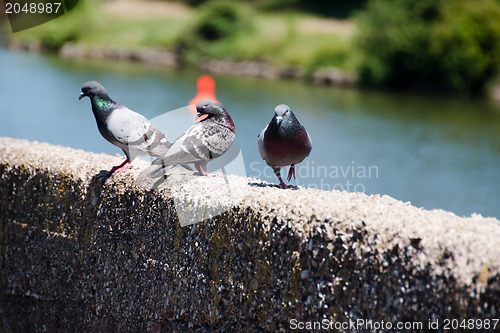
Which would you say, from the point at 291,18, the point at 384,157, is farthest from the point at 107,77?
the point at 291,18

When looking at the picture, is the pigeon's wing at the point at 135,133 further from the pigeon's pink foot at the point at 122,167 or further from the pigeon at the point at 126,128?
the pigeon's pink foot at the point at 122,167

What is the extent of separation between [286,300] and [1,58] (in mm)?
29090

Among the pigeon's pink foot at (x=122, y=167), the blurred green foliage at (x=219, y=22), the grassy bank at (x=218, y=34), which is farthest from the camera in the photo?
the blurred green foliage at (x=219, y=22)

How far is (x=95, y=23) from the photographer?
38.4m

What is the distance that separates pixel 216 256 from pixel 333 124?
14899 millimetres

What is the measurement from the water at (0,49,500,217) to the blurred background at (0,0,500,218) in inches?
2.4

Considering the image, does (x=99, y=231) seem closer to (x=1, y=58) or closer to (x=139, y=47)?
(x=1, y=58)

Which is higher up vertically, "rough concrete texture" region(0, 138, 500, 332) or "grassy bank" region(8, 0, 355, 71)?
"grassy bank" region(8, 0, 355, 71)

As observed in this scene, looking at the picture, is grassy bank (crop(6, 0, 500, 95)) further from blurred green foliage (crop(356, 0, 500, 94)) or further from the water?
the water

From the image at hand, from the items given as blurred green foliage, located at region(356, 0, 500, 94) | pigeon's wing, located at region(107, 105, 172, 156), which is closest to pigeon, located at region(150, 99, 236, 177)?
pigeon's wing, located at region(107, 105, 172, 156)

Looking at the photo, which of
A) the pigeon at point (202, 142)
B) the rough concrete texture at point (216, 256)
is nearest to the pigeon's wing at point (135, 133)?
the pigeon at point (202, 142)

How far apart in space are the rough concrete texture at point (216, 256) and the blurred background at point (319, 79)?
4.85 metres

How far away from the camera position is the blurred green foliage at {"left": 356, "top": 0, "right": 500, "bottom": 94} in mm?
27422

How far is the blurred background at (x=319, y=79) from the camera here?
13.3 meters
